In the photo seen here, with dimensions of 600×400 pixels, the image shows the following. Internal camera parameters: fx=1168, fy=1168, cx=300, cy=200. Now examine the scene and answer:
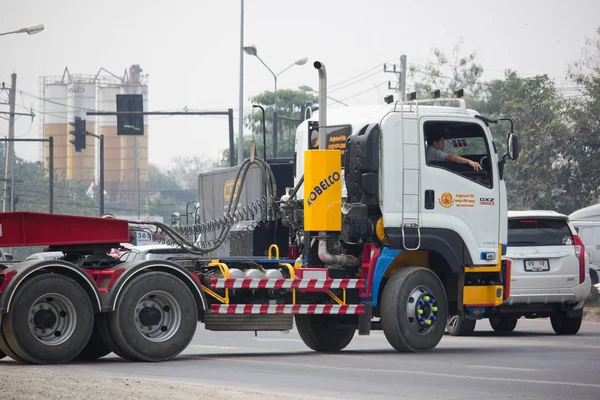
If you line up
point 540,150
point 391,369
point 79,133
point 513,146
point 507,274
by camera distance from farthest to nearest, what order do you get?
1. point 540,150
2. point 79,133
3. point 507,274
4. point 513,146
5. point 391,369

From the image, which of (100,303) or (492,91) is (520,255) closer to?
(100,303)

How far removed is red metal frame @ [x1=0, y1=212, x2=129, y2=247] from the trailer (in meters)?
0.01

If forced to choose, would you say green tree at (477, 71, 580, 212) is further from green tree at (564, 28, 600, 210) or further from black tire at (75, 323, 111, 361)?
black tire at (75, 323, 111, 361)

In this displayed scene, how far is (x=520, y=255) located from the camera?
62.6 feet

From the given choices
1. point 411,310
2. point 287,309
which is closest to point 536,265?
point 411,310

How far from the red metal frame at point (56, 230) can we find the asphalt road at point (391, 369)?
4.88 ft

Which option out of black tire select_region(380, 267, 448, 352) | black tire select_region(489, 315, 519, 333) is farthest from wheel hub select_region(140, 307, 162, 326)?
black tire select_region(489, 315, 519, 333)

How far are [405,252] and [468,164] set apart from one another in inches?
58.3

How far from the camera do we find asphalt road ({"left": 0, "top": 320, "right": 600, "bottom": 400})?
10758mm

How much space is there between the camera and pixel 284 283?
1504 cm

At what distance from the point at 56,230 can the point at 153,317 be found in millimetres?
1564

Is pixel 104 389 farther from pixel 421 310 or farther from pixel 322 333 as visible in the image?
pixel 322 333

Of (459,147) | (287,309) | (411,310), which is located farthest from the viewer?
(459,147)

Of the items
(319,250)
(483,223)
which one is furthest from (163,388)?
(483,223)
